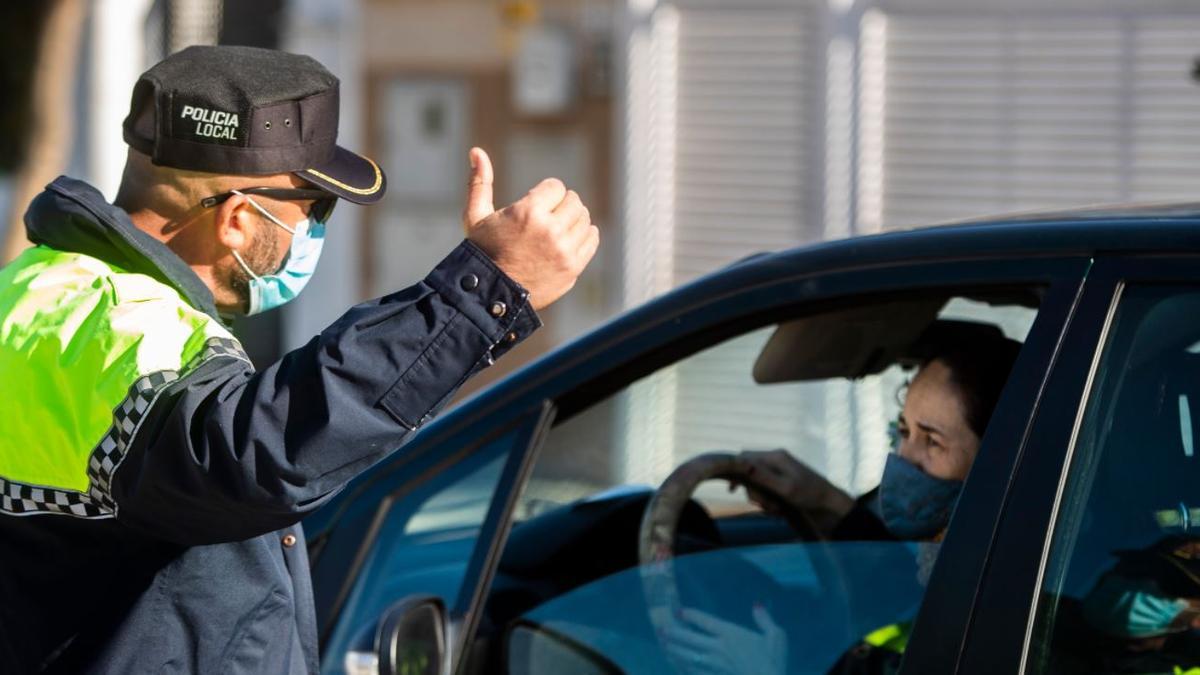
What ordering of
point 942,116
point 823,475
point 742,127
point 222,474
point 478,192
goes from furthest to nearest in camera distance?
1. point 742,127
2. point 942,116
3. point 823,475
4. point 478,192
5. point 222,474

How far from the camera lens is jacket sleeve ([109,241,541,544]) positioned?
5.62 ft

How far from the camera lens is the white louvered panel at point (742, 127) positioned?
328 inches

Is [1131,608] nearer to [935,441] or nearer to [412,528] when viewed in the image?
[935,441]

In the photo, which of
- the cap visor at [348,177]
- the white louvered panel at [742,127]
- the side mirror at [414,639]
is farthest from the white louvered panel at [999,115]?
the cap visor at [348,177]

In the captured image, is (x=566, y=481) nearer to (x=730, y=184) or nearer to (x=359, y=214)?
(x=730, y=184)

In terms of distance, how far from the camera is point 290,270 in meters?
2.21

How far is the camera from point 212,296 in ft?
6.89

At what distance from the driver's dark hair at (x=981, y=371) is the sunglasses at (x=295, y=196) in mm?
882

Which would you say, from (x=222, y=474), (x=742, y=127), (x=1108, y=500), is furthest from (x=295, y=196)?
(x=742, y=127)

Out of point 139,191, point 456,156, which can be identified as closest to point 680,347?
point 139,191

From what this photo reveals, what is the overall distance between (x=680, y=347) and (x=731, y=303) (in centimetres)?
12

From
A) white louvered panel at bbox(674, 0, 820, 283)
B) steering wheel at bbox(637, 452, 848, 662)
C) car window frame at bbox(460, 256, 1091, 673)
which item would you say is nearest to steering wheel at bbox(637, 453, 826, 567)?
steering wheel at bbox(637, 452, 848, 662)

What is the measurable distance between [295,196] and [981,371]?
94 cm

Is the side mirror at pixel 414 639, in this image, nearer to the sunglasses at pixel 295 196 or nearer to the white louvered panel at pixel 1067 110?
the sunglasses at pixel 295 196
